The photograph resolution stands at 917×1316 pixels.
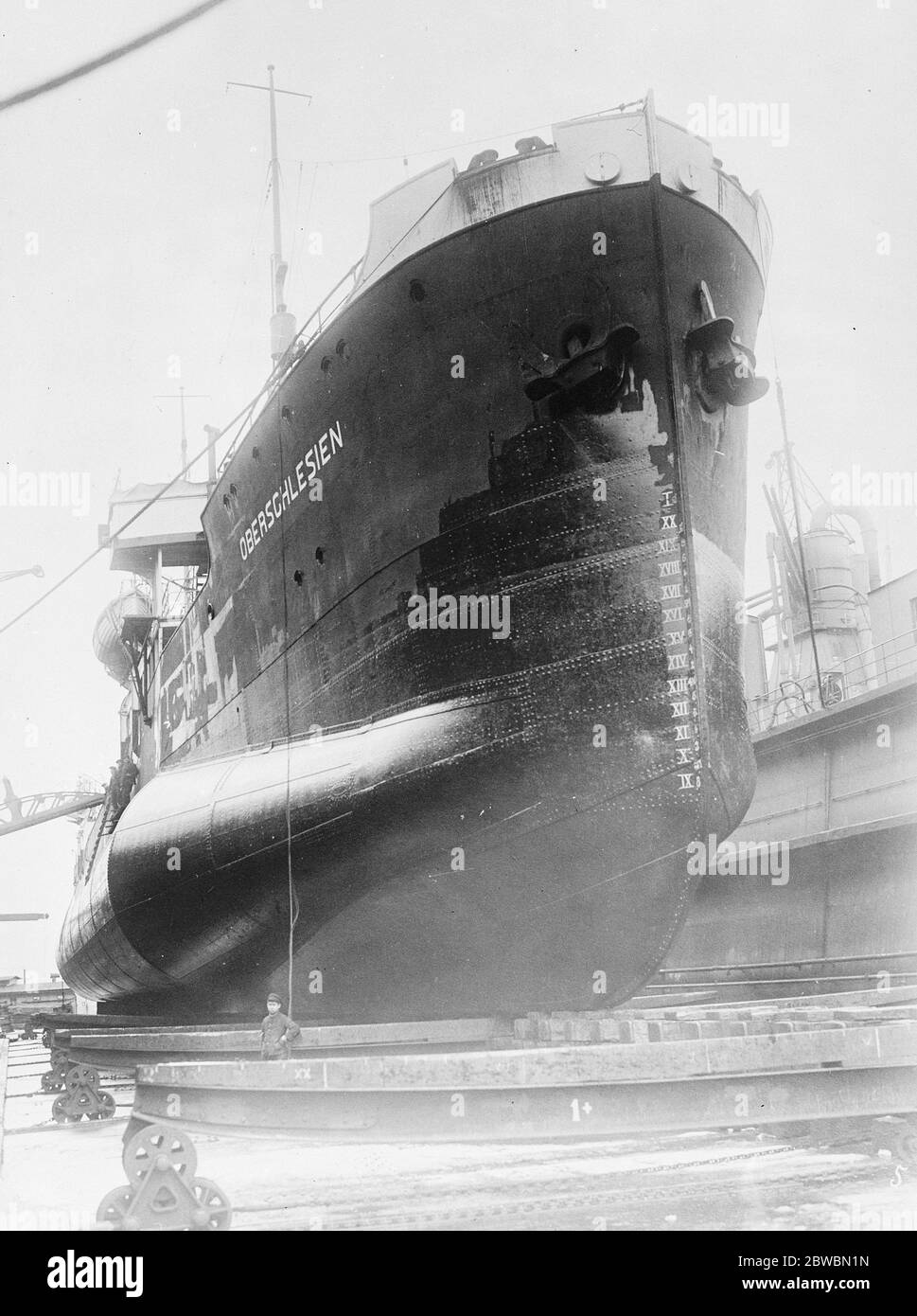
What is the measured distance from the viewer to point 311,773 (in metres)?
7.72

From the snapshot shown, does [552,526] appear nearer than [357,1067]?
No

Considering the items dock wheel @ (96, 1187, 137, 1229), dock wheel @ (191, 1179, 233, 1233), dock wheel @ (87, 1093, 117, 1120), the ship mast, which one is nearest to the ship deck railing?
the ship mast

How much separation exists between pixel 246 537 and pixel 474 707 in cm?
370

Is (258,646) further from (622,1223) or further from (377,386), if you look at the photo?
(622,1223)

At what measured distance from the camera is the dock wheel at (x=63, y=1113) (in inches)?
269

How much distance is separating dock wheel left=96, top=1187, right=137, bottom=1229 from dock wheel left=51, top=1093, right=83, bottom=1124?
4.09 metres

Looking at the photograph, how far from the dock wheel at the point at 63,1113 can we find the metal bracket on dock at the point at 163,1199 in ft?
13.4

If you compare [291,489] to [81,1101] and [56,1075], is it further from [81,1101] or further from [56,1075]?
[56,1075]

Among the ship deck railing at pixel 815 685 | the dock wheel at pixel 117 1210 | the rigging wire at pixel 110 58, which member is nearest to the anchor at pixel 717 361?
the rigging wire at pixel 110 58

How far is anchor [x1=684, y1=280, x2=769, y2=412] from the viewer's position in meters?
7.04

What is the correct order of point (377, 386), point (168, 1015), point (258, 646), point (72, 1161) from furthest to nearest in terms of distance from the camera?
point (168, 1015), point (258, 646), point (377, 386), point (72, 1161)

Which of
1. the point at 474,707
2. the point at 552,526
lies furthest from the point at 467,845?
the point at 552,526

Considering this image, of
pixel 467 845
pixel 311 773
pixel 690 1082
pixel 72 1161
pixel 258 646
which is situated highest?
pixel 258 646
